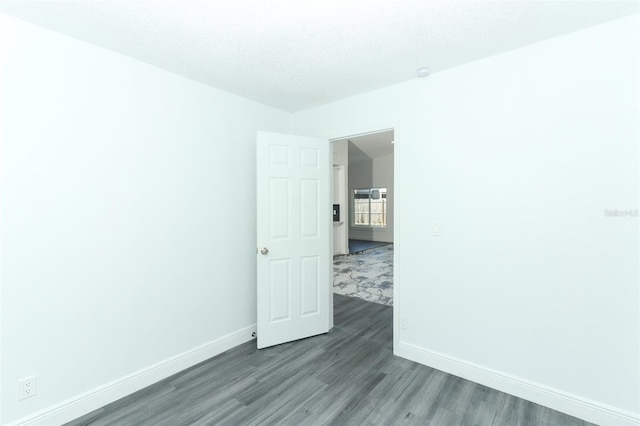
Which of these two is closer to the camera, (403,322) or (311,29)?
(311,29)

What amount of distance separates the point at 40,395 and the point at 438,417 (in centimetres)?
254

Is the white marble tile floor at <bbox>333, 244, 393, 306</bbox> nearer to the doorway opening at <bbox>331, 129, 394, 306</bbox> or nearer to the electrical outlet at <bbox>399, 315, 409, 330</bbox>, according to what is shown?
the doorway opening at <bbox>331, 129, 394, 306</bbox>

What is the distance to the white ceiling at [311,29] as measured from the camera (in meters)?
1.64

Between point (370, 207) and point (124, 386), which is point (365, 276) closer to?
point (124, 386)

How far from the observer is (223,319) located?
2.90m

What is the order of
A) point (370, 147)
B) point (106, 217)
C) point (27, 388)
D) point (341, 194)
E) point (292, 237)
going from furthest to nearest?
point (370, 147) < point (341, 194) < point (292, 237) < point (106, 217) < point (27, 388)

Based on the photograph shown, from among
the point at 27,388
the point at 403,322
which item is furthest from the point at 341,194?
the point at 27,388

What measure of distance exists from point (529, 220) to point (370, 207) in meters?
8.50

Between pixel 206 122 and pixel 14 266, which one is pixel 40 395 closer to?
pixel 14 266

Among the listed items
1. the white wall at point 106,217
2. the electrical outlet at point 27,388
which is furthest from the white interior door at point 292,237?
the electrical outlet at point 27,388

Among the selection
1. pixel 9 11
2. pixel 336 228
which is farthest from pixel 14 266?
pixel 336 228

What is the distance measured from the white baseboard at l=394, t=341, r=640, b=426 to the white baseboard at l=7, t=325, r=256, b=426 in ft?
5.62

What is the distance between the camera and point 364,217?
35.6 ft

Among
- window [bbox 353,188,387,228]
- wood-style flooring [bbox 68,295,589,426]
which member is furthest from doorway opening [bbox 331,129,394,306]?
wood-style flooring [bbox 68,295,589,426]
